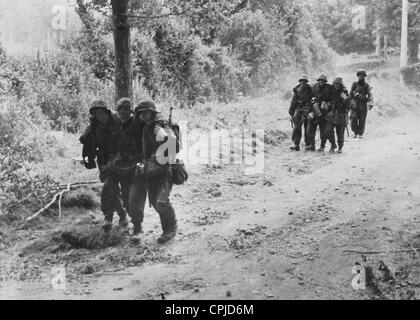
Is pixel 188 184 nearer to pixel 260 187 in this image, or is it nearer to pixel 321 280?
pixel 260 187

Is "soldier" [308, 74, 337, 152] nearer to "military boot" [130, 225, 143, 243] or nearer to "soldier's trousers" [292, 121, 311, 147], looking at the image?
"soldier's trousers" [292, 121, 311, 147]

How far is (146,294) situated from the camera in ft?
18.2

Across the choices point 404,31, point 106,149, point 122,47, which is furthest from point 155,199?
point 404,31

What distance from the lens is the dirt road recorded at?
5.64 m

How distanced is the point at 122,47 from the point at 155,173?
9.80 ft

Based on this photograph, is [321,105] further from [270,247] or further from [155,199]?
[270,247]

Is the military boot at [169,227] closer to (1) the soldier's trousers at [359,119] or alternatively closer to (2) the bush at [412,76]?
(1) the soldier's trousers at [359,119]

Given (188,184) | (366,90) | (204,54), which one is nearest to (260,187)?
(188,184)

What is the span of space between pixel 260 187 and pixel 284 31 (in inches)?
766

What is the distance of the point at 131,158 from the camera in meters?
7.62

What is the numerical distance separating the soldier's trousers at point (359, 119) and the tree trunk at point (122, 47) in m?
8.57

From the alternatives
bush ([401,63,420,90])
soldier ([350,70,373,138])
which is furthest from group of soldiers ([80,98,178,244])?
bush ([401,63,420,90])

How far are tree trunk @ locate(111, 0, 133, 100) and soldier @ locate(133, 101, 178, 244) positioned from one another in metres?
2.34

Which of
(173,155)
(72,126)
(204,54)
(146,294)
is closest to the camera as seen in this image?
(146,294)
